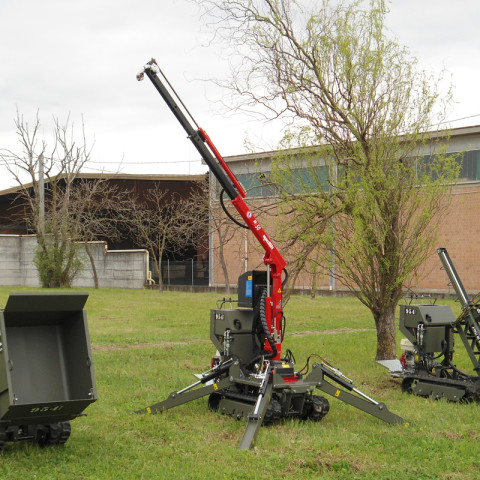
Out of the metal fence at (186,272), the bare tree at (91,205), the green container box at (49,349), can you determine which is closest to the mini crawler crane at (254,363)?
the green container box at (49,349)

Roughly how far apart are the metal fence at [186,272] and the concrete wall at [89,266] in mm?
1290

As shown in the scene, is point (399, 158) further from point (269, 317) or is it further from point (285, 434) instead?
point (285, 434)

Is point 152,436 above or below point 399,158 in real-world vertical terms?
below

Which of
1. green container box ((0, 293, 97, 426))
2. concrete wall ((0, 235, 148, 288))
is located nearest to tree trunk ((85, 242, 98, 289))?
concrete wall ((0, 235, 148, 288))

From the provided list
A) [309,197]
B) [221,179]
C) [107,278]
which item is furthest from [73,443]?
[107,278]

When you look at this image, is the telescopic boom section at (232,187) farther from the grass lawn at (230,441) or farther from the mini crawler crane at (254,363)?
the grass lawn at (230,441)

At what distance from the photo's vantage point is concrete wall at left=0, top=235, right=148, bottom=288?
138 feet

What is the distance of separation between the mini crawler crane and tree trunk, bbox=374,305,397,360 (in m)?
4.58

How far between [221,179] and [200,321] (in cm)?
1238

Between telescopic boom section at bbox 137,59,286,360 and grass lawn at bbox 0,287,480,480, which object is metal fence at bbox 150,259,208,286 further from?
telescopic boom section at bbox 137,59,286,360

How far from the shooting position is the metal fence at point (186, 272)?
41.5 metres

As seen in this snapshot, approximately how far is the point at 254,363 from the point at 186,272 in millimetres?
32050

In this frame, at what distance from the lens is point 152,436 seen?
330 inches

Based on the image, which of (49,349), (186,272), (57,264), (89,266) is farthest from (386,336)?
(89,266)
